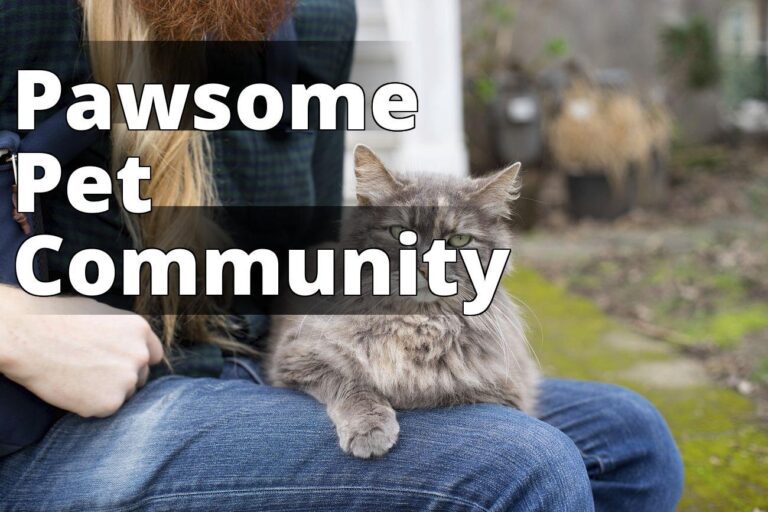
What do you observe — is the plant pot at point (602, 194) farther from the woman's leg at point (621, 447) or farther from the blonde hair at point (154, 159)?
the blonde hair at point (154, 159)

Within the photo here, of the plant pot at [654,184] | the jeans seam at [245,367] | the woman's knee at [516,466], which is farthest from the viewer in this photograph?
the plant pot at [654,184]

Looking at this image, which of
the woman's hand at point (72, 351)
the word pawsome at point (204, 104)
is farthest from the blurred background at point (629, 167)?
the woman's hand at point (72, 351)

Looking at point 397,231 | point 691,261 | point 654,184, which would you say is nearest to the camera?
point 397,231

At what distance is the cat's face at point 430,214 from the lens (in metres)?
1.39

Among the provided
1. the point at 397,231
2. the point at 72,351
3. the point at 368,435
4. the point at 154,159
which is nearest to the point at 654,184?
the point at 397,231

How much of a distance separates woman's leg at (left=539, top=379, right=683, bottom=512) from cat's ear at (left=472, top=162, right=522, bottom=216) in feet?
1.62

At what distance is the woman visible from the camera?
1207 mm

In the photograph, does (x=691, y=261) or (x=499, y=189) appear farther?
(x=691, y=261)

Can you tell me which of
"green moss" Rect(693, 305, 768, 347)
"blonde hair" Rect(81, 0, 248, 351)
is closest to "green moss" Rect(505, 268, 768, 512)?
"green moss" Rect(693, 305, 768, 347)

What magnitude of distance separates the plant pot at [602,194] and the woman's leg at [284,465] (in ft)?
16.7

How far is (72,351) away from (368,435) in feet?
1.56

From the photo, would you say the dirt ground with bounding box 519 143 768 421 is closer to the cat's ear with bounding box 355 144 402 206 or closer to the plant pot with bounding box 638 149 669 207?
the plant pot with bounding box 638 149 669 207

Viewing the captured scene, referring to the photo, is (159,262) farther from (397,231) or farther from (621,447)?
(621,447)

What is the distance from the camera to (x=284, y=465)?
122cm
